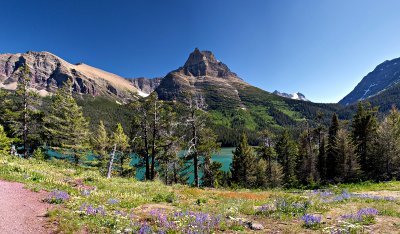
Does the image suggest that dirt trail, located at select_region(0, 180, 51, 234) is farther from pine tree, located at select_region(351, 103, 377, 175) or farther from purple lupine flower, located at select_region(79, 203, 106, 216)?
pine tree, located at select_region(351, 103, 377, 175)

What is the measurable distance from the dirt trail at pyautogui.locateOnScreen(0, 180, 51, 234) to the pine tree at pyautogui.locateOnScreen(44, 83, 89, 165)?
27.1 meters

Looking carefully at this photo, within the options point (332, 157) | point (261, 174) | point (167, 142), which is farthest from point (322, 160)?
point (167, 142)

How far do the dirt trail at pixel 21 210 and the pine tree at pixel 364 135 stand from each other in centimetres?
5302

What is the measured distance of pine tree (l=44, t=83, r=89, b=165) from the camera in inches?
1547

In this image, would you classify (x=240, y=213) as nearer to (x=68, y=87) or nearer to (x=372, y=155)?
(x=68, y=87)

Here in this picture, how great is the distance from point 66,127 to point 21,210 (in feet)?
105

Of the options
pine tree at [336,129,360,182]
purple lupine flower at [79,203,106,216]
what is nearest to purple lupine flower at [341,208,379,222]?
purple lupine flower at [79,203,106,216]

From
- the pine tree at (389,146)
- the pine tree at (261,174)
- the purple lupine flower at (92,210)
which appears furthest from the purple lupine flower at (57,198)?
the pine tree at (261,174)

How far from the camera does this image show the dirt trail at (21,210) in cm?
865

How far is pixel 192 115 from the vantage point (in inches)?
1208

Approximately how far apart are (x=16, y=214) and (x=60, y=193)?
2924 millimetres

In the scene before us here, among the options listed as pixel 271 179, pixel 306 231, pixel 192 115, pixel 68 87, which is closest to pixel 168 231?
pixel 306 231

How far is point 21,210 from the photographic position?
33.9 ft

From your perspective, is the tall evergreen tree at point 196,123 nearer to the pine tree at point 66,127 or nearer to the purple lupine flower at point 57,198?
the purple lupine flower at point 57,198
